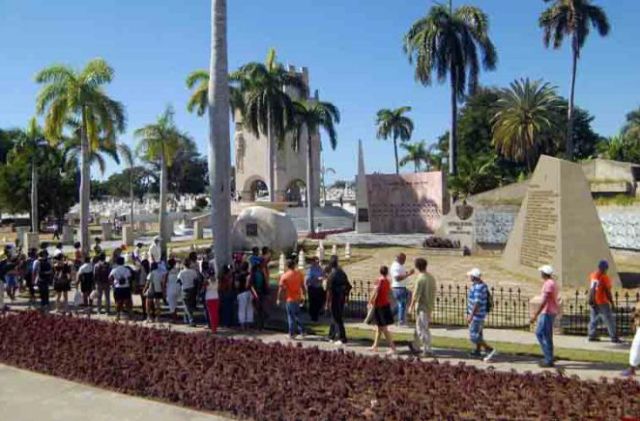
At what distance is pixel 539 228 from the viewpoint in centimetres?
1611

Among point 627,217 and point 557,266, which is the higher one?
point 627,217

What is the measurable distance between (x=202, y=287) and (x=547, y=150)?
44272 millimetres

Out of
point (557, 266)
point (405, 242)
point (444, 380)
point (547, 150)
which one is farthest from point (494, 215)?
point (547, 150)

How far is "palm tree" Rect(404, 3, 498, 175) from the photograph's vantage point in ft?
Result: 124

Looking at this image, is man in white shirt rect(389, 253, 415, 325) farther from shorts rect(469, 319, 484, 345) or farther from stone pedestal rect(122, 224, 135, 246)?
stone pedestal rect(122, 224, 135, 246)

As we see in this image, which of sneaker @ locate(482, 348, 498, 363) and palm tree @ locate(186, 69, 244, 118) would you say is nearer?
sneaker @ locate(482, 348, 498, 363)

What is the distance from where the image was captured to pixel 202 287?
12727 mm

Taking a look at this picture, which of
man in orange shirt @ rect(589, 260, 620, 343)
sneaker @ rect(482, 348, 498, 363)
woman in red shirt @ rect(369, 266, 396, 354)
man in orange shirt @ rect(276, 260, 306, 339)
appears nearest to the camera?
sneaker @ rect(482, 348, 498, 363)

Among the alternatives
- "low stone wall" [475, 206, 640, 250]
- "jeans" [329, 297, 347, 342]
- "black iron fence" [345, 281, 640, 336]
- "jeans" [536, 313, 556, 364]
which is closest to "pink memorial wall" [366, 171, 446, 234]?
"low stone wall" [475, 206, 640, 250]

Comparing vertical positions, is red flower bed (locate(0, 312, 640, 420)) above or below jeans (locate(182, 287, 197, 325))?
below

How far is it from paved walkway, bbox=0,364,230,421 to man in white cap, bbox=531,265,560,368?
476 cm

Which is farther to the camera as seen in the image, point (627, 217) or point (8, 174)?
point (8, 174)

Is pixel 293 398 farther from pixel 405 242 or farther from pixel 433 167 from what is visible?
pixel 433 167

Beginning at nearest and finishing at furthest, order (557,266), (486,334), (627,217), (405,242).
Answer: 1. (486,334)
2. (557,266)
3. (627,217)
4. (405,242)
